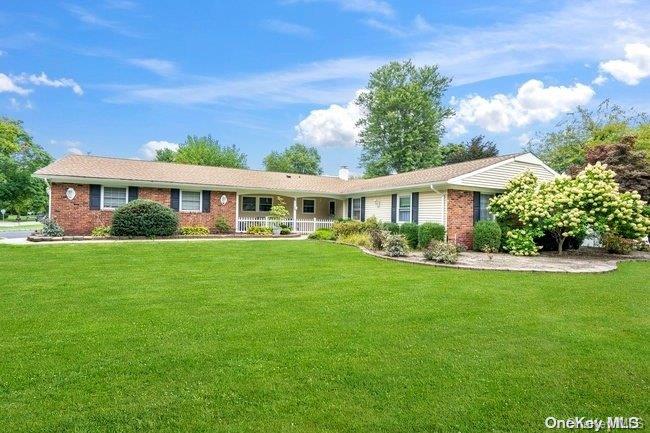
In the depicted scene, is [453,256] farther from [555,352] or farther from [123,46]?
[123,46]

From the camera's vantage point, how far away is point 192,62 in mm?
20406

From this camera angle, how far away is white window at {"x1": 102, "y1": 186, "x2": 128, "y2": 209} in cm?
1845

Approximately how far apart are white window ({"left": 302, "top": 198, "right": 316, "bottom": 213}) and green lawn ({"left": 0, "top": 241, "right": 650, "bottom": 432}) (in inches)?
656

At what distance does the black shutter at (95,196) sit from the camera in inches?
714

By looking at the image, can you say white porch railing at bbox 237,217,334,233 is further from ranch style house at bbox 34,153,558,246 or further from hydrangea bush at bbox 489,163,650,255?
hydrangea bush at bbox 489,163,650,255

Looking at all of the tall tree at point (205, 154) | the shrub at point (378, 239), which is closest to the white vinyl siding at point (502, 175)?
the shrub at point (378, 239)

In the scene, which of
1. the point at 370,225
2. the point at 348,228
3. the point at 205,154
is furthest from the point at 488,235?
the point at 205,154

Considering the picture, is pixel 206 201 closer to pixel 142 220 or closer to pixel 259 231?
pixel 259 231

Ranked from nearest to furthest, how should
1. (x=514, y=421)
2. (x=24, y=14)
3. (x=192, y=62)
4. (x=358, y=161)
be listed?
(x=514, y=421) → (x=24, y=14) → (x=192, y=62) → (x=358, y=161)

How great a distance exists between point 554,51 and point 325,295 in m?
15.7

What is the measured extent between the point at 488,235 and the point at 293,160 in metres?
53.8

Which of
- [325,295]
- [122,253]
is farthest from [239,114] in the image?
[325,295]

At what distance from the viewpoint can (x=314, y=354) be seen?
13.9 ft

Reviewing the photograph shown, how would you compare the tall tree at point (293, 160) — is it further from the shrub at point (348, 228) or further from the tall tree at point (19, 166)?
the shrub at point (348, 228)
